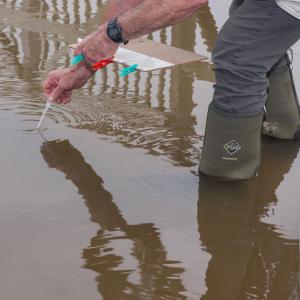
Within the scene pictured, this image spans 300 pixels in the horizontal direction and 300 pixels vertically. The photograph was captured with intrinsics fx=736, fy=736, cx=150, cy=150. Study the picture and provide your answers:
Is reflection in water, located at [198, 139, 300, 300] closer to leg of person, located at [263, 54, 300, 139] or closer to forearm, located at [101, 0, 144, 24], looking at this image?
leg of person, located at [263, 54, 300, 139]

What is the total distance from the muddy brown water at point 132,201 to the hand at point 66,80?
346 millimetres

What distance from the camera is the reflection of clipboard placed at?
16.6ft

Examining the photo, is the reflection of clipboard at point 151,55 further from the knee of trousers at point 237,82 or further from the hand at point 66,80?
the knee of trousers at point 237,82

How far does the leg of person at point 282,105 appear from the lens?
4137 mm

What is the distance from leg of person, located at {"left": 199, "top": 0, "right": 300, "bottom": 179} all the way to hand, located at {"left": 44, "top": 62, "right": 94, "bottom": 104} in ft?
2.14

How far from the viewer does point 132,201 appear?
3455 millimetres

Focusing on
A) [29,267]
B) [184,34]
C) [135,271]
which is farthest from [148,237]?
[184,34]

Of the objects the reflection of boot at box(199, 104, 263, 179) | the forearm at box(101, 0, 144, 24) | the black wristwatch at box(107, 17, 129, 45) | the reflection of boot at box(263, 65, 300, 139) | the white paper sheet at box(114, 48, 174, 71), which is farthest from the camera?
the white paper sheet at box(114, 48, 174, 71)

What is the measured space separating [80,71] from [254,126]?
2.93 feet

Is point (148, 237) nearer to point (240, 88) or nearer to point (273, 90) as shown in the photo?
point (240, 88)

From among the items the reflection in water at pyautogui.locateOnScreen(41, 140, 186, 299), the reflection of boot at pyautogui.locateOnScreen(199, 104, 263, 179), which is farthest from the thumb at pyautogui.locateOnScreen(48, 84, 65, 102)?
the reflection of boot at pyautogui.locateOnScreen(199, 104, 263, 179)

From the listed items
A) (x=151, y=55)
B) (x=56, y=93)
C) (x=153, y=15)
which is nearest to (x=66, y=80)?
(x=56, y=93)

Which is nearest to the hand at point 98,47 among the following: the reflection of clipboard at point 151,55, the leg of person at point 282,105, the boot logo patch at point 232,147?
the boot logo patch at point 232,147

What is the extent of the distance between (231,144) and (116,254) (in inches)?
36.0
